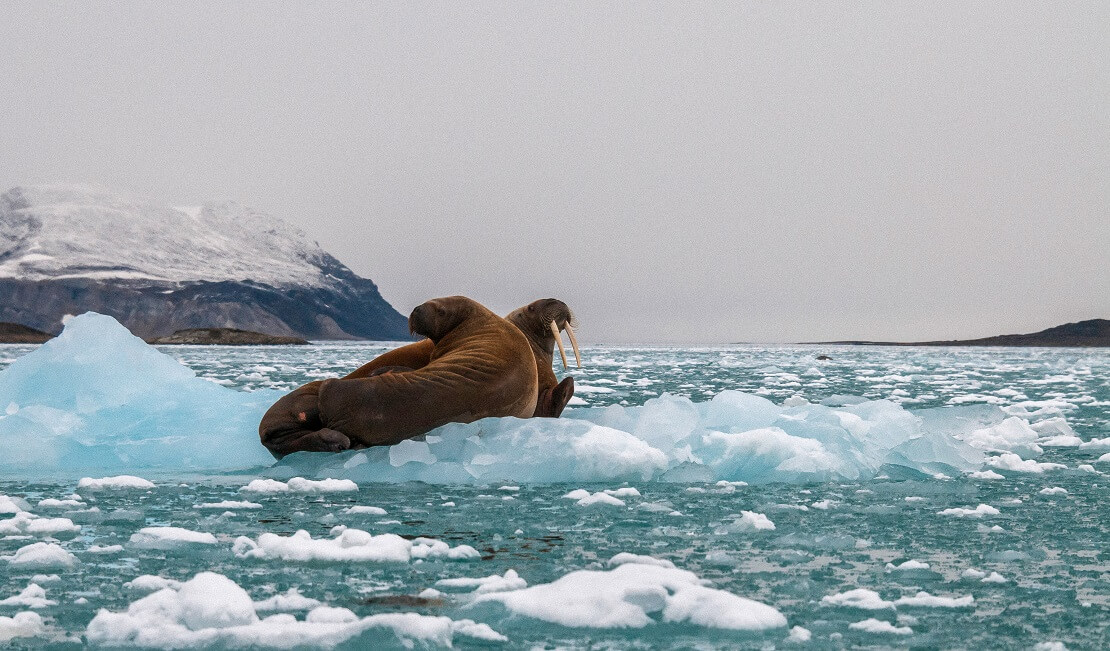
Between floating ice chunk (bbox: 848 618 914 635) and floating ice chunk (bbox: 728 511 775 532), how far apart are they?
1514 mm

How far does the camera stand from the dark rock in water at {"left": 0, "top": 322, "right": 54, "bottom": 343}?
91.9m

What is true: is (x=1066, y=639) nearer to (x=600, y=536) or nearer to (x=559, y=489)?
(x=600, y=536)

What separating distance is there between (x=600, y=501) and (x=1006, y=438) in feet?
15.3

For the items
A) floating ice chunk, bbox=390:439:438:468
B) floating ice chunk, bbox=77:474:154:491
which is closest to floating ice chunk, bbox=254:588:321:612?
floating ice chunk, bbox=390:439:438:468

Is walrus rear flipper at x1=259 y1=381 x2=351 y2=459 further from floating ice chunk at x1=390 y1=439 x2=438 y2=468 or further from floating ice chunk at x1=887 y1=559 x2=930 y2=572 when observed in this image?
floating ice chunk at x1=887 y1=559 x2=930 y2=572

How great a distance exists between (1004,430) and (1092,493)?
2.85 meters

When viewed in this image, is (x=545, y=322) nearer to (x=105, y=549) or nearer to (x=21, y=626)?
(x=105, y=549)

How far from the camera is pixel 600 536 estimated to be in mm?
4352

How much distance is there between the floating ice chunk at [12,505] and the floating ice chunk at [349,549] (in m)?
1.55

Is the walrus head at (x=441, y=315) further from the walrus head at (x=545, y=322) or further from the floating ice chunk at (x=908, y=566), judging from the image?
the floating ice chunk at (x=908, y=566)

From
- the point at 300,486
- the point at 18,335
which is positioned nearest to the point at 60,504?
the point at 300,486

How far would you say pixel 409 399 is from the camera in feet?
21.3

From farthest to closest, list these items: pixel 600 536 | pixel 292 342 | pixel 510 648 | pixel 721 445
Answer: pixel 292 342, pixel 721 445, pixel 600 536, pixel 510 648

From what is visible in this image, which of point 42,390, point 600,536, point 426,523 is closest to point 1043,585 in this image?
point 600,536
